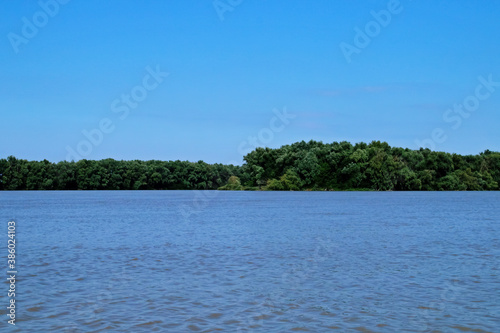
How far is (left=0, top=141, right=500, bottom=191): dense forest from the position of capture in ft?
465

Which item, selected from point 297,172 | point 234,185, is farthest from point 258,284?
point 234,185

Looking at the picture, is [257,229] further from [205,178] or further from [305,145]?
[205,178]

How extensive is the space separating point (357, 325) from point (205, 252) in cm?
1236

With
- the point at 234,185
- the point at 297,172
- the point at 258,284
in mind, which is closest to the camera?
the point at 258,284

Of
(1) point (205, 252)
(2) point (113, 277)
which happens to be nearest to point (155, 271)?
(2) point (113, 277)

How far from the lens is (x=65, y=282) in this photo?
15648mm

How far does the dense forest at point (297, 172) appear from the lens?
141875 millimetres

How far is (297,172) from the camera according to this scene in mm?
150625

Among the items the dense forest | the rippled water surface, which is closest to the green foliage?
the dense forest

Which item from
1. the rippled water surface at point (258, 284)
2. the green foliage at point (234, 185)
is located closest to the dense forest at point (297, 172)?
the green foliage at point (234, 185)

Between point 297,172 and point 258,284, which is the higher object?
point 297,172

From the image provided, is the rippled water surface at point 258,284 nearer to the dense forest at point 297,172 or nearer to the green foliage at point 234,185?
the dense forest at point 297,172

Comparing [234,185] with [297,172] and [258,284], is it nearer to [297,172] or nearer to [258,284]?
[297,172]

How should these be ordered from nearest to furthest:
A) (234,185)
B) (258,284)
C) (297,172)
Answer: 1. (258,284)
2. (297,172)
3. (234,185)
